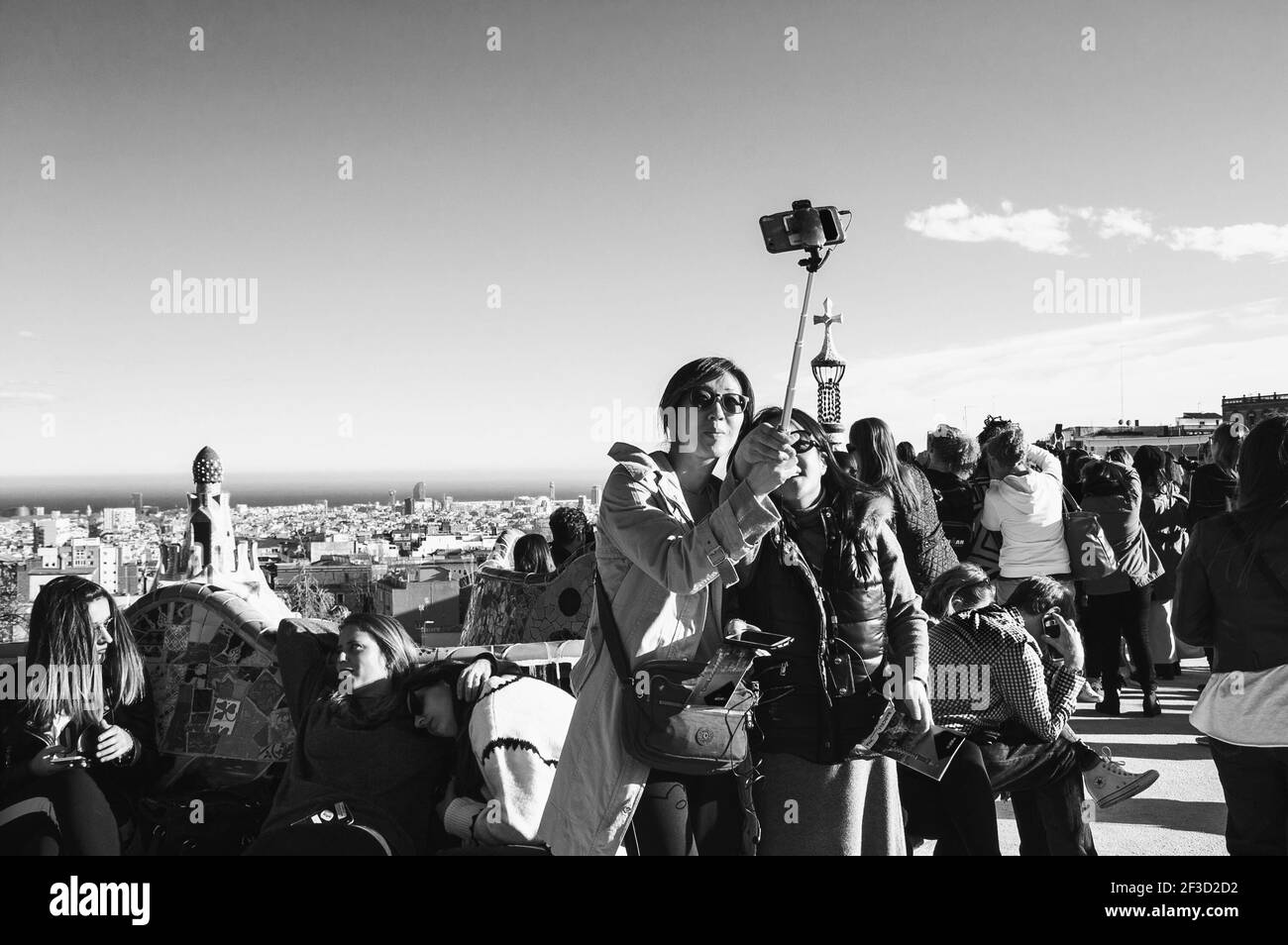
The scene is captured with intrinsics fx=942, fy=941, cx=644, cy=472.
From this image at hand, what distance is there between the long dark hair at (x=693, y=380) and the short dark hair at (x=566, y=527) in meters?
3.57

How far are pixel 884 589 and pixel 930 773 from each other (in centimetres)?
77

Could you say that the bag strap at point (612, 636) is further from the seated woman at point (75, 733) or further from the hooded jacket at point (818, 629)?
the seated woman at point (75, 733)

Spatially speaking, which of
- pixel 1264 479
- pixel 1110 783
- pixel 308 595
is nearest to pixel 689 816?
→ pixel 1110 783

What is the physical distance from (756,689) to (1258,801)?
159 cm

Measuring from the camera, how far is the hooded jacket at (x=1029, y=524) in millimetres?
5395

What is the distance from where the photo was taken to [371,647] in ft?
10.5

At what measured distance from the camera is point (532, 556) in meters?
5.66

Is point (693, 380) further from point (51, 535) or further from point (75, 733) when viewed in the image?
point (51, 535)

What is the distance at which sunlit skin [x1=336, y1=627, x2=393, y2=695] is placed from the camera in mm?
3180

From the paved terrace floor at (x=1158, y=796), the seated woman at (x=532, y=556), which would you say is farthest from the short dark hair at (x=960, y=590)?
the seated woman at (x=532, y=556)

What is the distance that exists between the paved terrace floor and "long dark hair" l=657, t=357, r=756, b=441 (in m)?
2.46

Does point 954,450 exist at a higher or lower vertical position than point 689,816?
higher
